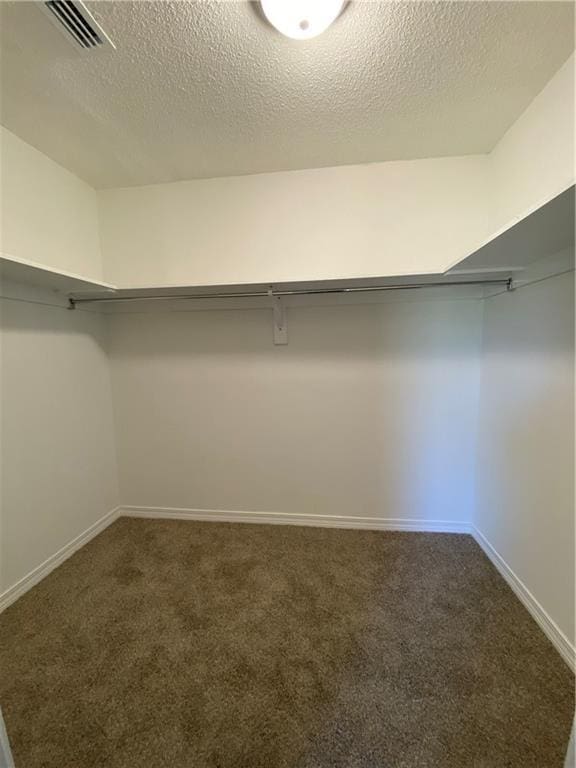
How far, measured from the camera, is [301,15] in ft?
3.47

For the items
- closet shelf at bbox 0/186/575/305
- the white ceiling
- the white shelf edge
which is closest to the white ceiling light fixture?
the white ceiling

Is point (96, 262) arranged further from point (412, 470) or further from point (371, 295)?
point (412, 470)

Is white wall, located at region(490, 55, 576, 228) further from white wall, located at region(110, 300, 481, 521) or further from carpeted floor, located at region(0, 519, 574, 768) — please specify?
carpeted floor, located at region(0, 519, 574, 768)

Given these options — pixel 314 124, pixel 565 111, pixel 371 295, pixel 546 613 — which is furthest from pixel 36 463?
pixel 565 111

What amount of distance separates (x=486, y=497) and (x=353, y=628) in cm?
113

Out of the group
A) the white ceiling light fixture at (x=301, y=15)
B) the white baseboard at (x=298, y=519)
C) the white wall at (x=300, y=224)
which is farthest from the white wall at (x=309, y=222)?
the white baseboard at (x=298, y=519)

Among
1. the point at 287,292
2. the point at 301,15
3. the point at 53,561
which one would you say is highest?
the point at 301,15

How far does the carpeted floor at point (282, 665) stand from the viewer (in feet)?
3.43

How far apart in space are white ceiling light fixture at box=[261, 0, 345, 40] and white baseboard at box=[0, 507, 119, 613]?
→ 9.03ft

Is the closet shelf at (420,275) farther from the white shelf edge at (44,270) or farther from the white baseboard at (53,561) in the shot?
the white baseboard at (53,561)

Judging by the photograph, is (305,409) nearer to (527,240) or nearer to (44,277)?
(527,240)

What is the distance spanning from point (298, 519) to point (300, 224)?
2.02m

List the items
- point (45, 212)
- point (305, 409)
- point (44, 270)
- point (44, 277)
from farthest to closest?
1. point (305, 409)
2. point (45, 212)
3. point (44, 277)
4. point (44, 270)

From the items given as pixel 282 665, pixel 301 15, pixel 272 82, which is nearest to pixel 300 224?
pixel 272 82
